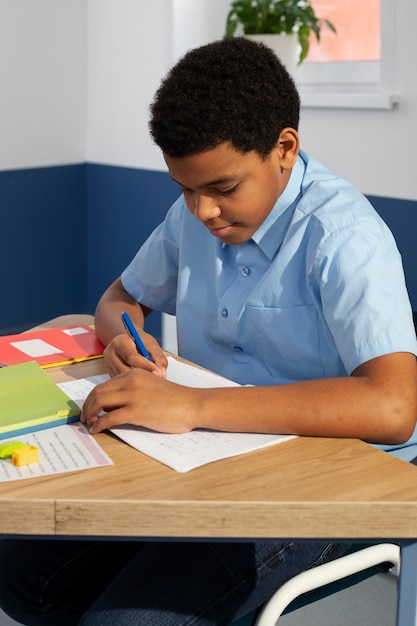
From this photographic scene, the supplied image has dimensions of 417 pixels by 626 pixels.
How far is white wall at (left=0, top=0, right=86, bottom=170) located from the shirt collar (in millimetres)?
2255

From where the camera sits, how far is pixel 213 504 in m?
0.94

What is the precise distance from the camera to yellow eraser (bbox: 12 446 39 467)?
40.3 inches

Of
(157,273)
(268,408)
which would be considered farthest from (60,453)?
(157,273)

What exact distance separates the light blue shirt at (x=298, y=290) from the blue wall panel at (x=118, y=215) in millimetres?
1816

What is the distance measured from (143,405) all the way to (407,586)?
0.37m

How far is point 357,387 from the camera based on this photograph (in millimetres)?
1153

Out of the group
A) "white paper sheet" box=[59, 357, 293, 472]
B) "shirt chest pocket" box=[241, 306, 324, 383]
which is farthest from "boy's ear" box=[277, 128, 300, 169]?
"white paper sheet" box=[59, 357, 293, 472]

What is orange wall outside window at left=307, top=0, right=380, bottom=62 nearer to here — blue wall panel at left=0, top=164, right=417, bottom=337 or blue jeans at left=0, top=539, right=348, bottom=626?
blue wall panel at left=0, top=164, right=417, bottom=337

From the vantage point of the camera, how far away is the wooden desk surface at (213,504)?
0.94 m

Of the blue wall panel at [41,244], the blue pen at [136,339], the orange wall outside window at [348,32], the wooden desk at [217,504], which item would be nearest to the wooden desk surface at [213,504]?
the wooden desk at [217,504]

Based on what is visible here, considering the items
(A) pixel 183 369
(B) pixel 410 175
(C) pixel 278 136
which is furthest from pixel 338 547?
(B) pixel 410 175

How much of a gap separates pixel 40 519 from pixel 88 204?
2987mm

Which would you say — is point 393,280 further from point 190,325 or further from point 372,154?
point 372,154

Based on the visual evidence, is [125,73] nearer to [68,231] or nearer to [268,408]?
[68,231]
